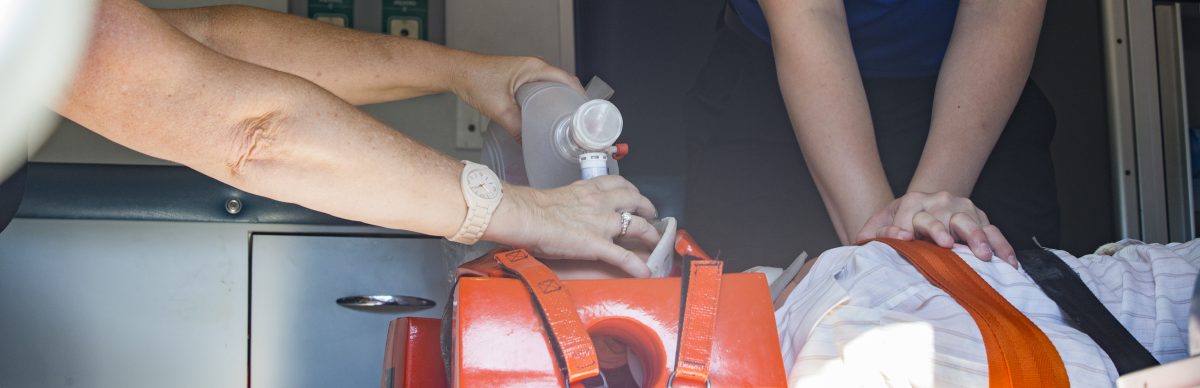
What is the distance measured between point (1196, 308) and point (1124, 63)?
1524mm

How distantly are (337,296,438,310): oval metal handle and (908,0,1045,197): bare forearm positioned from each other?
96 cm

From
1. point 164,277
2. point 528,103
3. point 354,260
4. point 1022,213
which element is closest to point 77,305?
point 164,277

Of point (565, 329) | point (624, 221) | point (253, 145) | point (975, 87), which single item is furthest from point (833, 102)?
point (253, 145)

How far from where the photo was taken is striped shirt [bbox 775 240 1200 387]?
0.91 metres

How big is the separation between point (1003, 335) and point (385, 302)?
1.30 meters

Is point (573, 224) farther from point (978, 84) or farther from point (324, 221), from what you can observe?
point (324, 221)

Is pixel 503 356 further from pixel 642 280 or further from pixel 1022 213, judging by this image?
pixel 1022 213

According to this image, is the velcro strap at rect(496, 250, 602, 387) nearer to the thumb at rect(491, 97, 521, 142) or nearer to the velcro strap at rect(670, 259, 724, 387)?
the velcro strap at rect(670, 259, 724, 387)

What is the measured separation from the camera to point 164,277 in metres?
1.87

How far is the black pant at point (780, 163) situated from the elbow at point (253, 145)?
0.84 m

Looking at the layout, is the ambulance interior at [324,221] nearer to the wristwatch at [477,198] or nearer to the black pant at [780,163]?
the black pant at [780,163]

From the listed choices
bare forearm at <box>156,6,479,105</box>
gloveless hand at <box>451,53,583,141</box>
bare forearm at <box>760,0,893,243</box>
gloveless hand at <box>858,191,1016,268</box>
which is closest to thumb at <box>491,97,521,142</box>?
gloveless hand at <box>451,53,583,141</box>

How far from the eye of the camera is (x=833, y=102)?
1.43m

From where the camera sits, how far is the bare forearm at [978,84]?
1.41 m
